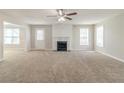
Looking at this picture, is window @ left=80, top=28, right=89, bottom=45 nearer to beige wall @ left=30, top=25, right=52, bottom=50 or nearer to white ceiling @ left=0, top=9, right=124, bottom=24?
beige wall @ left=30, top=25, right=52, bottom=50

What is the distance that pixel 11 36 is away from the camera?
12438mm

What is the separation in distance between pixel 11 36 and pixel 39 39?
264cm

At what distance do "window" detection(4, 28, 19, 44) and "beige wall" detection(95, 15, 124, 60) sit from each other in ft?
26.1

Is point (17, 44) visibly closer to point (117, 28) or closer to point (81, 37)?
point (81, 37)

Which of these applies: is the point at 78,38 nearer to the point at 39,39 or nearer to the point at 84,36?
the point at 84,36

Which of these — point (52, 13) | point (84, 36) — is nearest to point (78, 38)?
point (84, 36)

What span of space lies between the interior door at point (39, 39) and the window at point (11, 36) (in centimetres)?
179

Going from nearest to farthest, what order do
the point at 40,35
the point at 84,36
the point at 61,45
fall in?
the point at 61,45 < the point at 84,36 < the point at 40,35
